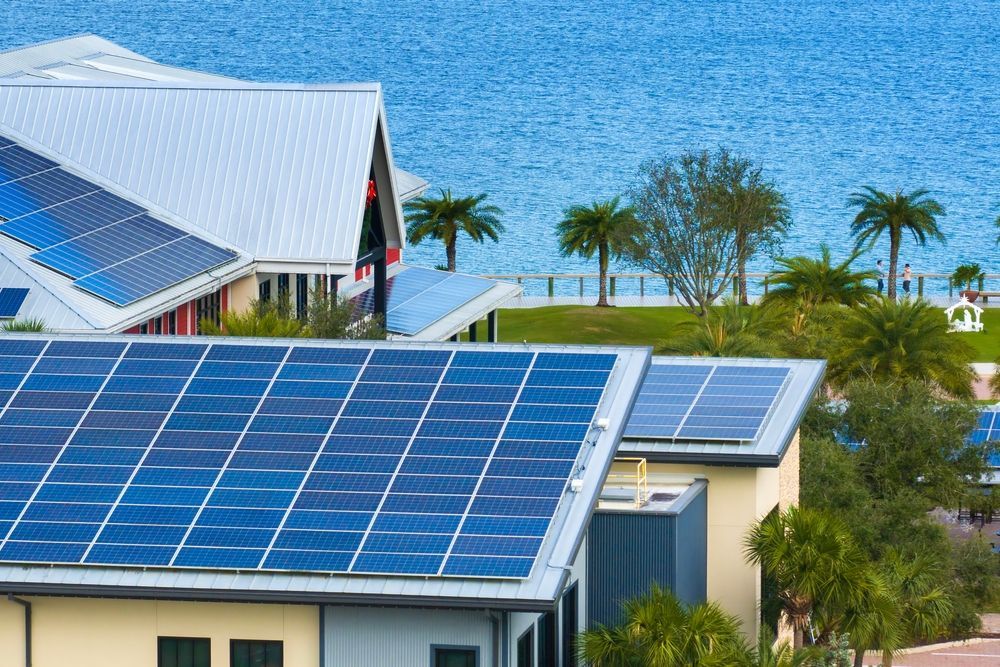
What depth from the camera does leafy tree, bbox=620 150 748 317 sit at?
88000mm

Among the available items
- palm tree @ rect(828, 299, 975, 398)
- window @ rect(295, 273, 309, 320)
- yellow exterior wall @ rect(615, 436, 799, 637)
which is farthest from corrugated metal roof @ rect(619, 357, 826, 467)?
window @ rect(295, 273, 309, 320)

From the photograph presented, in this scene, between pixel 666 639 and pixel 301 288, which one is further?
pixel 301 288

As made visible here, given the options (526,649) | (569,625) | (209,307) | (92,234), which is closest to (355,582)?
(526,649)

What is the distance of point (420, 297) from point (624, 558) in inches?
1433

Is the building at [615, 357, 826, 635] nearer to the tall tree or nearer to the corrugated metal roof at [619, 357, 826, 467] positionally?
the corrugated metal roof at [619, 357, 826, 467]

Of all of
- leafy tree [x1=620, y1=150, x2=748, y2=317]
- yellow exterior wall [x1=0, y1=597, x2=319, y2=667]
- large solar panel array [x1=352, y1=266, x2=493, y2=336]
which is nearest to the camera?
yellow exterior wall [x1=0, y1=597, x2=319, y2=667]

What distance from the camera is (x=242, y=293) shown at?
56.2 metres

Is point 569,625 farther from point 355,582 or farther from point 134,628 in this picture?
point 134,628

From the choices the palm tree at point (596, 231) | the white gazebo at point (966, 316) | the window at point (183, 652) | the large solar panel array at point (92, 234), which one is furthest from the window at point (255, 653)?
the palm tree at point (596, 231)

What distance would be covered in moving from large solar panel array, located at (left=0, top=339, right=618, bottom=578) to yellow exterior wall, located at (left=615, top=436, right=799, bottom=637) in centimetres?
520

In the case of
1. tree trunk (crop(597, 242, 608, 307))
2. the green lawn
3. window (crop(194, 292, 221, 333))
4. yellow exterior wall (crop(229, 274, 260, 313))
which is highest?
tree trunk (crop(597, 242, 608, 307))

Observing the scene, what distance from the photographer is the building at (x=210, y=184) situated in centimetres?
5350

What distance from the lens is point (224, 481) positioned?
1081 inches

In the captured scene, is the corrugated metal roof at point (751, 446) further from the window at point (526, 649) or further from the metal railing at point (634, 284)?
the metal railing at point (634, 284)
